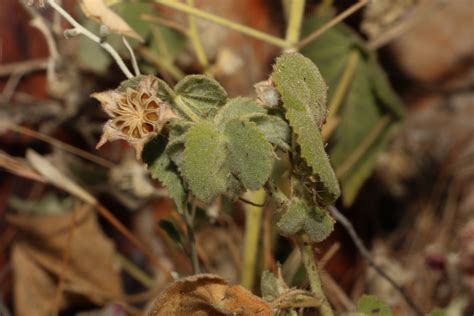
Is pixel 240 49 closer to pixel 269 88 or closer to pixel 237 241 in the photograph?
pixel 237 241

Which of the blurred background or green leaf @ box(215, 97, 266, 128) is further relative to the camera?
the blurred background

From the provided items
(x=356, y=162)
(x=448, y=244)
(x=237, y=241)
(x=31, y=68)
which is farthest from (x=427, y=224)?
(x=31, y=68)

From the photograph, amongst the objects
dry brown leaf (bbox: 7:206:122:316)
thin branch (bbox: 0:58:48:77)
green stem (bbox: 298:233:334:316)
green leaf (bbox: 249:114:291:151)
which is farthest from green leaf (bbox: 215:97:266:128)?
thin branch (bbox: 0:58:48:77)

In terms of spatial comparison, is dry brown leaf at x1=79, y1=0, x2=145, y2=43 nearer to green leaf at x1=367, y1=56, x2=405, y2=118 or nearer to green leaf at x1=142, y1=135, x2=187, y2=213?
green leaf at x1=142, y1=135, x2=187, y2=213

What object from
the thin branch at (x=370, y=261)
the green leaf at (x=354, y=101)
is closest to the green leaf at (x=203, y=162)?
the thin branch at (x=370, y=261)

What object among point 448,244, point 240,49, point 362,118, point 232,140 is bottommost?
point 232,140

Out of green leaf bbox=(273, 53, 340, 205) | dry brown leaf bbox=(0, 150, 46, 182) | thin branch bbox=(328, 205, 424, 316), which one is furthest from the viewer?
dry brown leaf bbox=(0, 150, 46, 182)

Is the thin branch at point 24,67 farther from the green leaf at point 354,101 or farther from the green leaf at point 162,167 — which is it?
the green leaf at point 162,167
